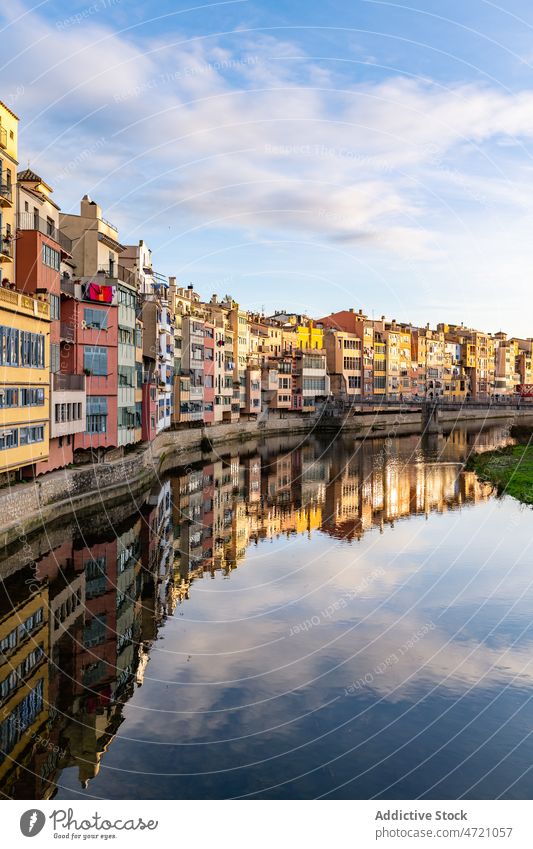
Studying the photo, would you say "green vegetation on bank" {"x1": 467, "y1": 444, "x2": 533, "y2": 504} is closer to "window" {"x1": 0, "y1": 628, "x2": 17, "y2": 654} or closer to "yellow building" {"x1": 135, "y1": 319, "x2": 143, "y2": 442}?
"yellow building" {"x1": 135, "y1": 319, "x2": 143, "y2": 442}

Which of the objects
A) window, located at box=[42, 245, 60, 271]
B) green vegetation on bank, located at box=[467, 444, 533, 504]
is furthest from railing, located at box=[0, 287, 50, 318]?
green vegetation on bank, located at box=[467, 444, 533, 504]

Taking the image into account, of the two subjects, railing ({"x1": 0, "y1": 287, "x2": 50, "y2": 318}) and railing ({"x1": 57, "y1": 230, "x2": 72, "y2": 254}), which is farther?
railing ({"x1": 57, "y1": 230, "x2": 72, "y2": 254})

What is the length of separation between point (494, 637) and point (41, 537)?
19.5 meters

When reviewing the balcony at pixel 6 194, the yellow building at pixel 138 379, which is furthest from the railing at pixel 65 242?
the balcony at pixel 6 194

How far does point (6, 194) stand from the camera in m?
35.6

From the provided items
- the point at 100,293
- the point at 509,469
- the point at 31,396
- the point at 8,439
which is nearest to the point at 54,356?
the point at 31,396

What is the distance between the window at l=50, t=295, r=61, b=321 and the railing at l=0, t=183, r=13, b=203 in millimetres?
5647

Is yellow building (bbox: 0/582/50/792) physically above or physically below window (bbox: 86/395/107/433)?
below

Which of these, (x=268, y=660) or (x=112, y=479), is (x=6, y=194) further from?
(x=268, y=660)

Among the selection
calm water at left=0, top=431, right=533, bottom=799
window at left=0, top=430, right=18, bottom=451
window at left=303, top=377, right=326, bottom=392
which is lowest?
calm water at left=0, top=431, right=533, bottom=799

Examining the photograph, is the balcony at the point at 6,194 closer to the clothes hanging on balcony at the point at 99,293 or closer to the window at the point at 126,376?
the clothes hanging on balcony at the point at 99,293

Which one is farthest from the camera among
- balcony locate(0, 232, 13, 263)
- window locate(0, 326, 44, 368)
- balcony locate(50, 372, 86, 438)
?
balcony locate(50, 372, 86, 438)

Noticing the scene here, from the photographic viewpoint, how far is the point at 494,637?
2434 centimetres

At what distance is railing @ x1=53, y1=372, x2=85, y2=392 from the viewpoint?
132 feet
